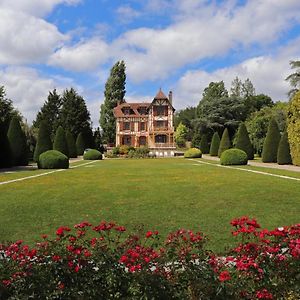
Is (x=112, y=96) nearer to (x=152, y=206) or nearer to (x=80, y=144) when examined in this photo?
(x=80, y=144)

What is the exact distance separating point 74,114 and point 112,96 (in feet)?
29.7

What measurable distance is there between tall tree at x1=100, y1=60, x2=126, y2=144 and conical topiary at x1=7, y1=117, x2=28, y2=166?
2967cm

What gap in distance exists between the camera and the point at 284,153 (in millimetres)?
28156

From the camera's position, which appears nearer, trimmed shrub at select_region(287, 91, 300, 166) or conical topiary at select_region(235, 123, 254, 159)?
trimmed shrub at select_region(287, 91, 300, 166)

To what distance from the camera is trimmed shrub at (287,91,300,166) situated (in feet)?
82.8

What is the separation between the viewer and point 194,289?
328 cm

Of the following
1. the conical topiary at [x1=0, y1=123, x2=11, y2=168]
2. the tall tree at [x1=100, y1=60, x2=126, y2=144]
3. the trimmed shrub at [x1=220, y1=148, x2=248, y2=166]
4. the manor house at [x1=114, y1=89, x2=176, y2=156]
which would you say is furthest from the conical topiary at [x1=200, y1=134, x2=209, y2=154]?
the conical topiary at [x1=0, y1=123, x2=11, y2=168]

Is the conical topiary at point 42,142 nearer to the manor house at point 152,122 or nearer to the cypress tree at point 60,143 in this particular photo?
the cypress tree at point 60,143

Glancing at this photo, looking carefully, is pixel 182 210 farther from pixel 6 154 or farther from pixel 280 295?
pixel 6 154

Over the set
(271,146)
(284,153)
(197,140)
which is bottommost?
(284,153)

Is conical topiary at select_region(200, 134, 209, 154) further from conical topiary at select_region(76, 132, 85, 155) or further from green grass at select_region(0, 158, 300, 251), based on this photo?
green grass at select_region(0, 158, 300, 251)

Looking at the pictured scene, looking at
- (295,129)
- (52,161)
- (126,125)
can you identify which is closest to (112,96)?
(126,125)

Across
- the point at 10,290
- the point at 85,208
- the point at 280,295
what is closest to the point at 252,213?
the point at 85,208

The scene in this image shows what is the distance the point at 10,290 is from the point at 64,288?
45 cm
